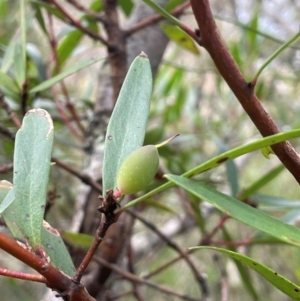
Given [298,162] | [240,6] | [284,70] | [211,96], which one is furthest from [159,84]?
[240,6]

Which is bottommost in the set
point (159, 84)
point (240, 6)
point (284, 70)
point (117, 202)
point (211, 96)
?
point (117, 202)

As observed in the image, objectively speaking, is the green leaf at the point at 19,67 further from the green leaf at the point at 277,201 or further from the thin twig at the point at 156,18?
the green leaf at the point at 277,201

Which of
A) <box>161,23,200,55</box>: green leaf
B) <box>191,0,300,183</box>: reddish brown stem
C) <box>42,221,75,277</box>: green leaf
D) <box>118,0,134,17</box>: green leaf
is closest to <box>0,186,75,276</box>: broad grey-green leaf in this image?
<box>42,221,75,277</box>: green leaf

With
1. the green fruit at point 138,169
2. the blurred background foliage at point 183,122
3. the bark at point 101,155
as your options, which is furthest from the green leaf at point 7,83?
the green fruit at point 138,169

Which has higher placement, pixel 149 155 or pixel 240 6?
pixel 240 6

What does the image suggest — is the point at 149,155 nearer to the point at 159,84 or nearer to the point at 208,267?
the point at 159,84

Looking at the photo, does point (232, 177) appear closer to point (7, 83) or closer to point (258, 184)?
point (258, 184)

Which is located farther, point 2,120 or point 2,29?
point 2,29
